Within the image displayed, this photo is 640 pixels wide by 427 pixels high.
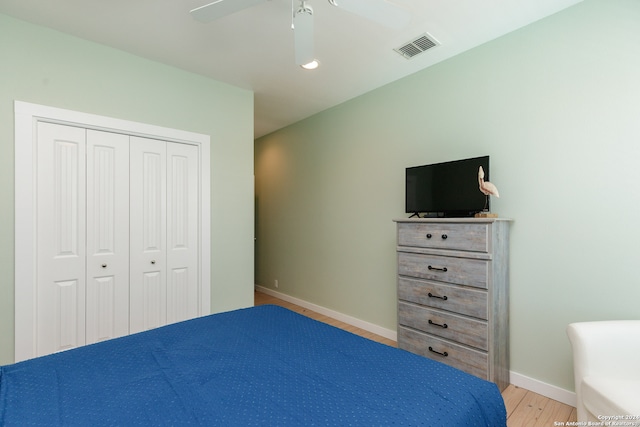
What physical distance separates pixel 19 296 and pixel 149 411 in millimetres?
1999

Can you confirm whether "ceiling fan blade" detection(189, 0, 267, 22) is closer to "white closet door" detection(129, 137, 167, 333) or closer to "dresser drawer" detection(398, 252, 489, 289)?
"white closet door" detection(129, 137, 167, 333)

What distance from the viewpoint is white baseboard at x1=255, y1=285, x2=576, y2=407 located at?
2.13m

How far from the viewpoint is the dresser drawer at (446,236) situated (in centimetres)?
220

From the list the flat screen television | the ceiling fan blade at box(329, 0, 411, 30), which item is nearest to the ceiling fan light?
the ceiling fan blade at box(329, 0, 411, 30)

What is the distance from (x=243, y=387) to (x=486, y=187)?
2038mm

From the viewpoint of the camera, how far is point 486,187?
7.37ft

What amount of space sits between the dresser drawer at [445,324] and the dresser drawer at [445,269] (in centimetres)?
27

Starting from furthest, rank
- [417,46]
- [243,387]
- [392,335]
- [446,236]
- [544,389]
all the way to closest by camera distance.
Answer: [392,335]
[417,46]
[446,236]
[544,389]
[243,387]

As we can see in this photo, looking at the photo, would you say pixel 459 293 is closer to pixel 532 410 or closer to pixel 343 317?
pixel 532 410

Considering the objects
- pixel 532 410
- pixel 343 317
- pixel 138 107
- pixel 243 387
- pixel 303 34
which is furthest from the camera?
pixel 343 317

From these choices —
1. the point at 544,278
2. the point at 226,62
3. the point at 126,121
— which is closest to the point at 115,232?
the point at 126,121

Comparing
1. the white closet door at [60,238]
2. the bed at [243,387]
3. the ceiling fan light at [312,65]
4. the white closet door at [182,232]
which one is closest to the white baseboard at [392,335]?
the bed at [243,387]

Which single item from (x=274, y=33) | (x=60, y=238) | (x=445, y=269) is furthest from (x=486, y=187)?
(x=60, y=238)

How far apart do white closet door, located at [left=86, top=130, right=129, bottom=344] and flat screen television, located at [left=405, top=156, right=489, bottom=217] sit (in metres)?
2.53
